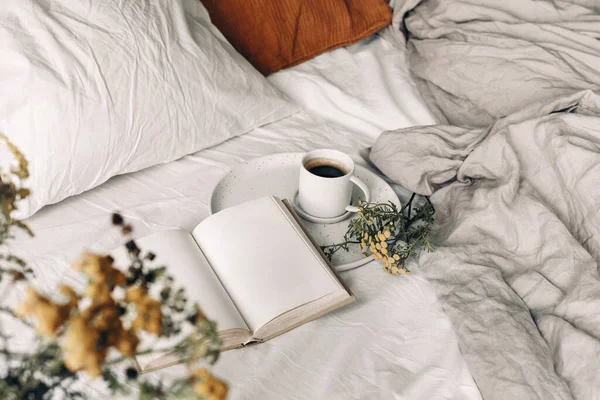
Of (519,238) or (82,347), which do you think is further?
(519,238)

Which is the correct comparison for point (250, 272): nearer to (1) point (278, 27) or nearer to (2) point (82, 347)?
(2) point (82, 347)

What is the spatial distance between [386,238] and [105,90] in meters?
0.45

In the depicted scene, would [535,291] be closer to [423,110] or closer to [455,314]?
[455,314]

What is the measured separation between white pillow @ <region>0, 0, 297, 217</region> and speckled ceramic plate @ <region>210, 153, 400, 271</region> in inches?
3.9

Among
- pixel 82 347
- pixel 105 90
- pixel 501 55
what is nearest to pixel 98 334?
pixel 82 347

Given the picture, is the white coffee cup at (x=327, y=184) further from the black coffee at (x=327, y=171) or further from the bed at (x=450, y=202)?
the bed at (x=450, y=202)

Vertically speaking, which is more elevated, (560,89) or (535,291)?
(560,89)

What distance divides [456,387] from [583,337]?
6.1 inches

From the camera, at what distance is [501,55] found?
1033mm

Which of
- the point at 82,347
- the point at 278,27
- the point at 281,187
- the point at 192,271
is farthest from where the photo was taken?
the point at 278,27

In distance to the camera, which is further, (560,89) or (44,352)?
(560,89)

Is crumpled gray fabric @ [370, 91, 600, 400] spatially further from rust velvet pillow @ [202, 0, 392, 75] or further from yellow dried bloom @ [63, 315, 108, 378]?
yellow dried bloom @ [63, 315, 108, 378]

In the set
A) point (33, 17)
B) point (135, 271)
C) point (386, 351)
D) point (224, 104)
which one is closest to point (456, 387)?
point (386, 351)

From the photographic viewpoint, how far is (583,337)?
0.66 m
